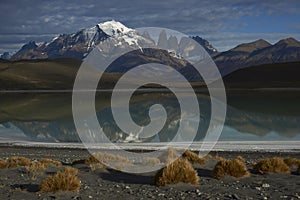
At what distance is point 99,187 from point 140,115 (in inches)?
1443

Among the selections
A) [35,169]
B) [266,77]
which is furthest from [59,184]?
[266,77]

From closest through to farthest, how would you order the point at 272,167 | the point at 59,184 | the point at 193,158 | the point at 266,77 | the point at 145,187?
the point at 59,184, the point at 145,187, the point at 272,167, the point at 193,158, the point at 266,77

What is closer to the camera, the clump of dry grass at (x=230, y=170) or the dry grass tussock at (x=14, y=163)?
the clump of dry grass at (x=230, y=170)

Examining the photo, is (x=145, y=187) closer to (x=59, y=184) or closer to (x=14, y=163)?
(x=59, y=184)

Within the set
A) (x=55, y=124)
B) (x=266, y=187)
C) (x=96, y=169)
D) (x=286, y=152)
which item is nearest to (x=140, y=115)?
(x=55, y=124)

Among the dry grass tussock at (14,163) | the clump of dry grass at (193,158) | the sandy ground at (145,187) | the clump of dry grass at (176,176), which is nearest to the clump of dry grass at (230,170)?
the sandy ground at (145,187)

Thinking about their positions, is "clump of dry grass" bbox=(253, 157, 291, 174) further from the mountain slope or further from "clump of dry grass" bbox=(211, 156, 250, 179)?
the mountain slope

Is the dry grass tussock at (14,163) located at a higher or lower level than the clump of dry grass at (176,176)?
lower

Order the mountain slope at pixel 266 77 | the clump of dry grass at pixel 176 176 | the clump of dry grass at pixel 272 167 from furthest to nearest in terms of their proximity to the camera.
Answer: the mountain slope at pixel 266 77
the clump of dry grass at pixel 272 167
the clump of dry grass at pixel 176 176

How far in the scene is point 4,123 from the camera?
43312mm

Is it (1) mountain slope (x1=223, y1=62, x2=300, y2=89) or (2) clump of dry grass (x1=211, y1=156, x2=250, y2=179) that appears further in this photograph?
(1) mountain slope (x1=223, y1=62, x2=300, y2=89)

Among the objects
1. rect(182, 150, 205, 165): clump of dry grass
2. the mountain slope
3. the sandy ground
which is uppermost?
the mountain slope

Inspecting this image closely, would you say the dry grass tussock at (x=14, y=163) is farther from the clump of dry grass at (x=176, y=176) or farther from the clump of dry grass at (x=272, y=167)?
the clump of dry grass at (x=272, y=167)

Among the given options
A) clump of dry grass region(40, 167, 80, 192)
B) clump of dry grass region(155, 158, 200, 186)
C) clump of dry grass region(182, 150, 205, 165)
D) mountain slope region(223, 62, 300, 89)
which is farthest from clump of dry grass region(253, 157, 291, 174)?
mountain slope region(223, 62, 300, 89)
